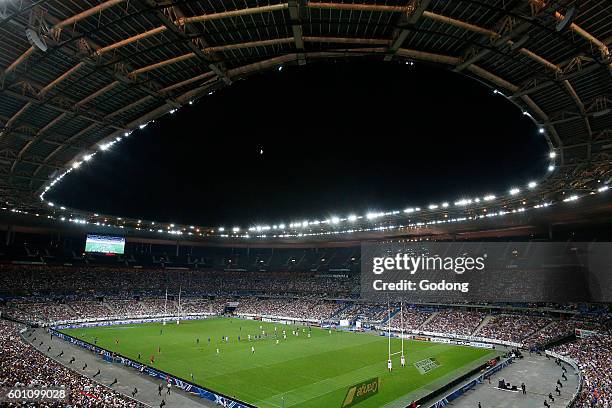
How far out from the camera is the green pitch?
105ft

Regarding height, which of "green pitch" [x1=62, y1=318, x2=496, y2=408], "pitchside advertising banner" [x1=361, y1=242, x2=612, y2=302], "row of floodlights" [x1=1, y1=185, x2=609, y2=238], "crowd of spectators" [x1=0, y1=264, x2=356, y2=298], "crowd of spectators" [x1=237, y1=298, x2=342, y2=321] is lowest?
"green pitch" [x1=62, y1=318, x2=496, y2=408]

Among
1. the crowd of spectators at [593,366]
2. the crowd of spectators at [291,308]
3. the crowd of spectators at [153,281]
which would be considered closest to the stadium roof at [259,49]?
the crowd of spectators at [593,366]

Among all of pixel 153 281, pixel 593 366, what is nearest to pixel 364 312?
pixel 593 366

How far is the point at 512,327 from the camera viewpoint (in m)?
57.2

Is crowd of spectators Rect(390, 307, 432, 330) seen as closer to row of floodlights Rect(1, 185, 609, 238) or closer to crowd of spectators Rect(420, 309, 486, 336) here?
crowd of spectators Rect(420, 309, 486, 336)

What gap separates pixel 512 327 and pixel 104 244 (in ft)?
237

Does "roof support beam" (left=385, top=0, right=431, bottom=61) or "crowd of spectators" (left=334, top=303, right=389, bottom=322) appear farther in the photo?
"crowd of spectators" (left=334, top=303, right=389, bottom=322)

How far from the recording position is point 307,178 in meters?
44.2

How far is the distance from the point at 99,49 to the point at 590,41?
21263 mm

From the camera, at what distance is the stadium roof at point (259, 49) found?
1530 cm

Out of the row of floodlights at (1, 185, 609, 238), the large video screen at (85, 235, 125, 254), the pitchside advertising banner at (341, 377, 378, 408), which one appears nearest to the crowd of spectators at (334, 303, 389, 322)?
the row of floodlights at (1, 185, 609, 238)

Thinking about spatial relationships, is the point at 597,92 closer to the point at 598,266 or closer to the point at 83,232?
the point at 598,266

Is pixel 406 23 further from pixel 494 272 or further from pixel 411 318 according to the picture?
pixel 494 272

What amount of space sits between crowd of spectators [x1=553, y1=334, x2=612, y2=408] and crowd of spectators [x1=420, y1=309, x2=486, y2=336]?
14.0 metres
